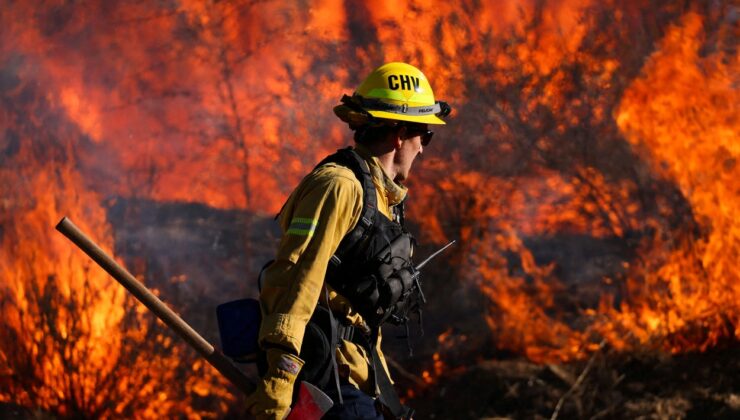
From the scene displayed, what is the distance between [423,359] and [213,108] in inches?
111

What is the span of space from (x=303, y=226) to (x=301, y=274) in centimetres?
16

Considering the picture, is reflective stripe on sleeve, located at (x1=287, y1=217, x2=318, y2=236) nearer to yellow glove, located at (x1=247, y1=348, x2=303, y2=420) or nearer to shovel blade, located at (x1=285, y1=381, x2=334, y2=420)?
yellow glove, located at (x1=247, y1=348, x2=303, y2=420)

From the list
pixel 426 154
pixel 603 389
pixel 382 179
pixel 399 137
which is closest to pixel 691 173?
pixel 603 389

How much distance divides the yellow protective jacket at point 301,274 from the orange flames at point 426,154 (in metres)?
4.76

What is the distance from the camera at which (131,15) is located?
8258 millimetres

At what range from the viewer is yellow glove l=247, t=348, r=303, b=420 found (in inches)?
116

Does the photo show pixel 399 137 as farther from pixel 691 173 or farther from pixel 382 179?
pixel 691 173

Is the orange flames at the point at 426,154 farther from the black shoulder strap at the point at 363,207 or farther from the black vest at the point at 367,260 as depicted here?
the black shoulder strap at the point at 363,207

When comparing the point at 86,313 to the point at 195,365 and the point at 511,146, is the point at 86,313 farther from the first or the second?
the point at 511,146

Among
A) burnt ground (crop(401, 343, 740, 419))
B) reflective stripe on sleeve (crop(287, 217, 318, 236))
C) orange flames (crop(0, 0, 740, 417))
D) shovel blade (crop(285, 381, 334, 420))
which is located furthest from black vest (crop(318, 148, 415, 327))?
orange flames (crop(0, 0, 740, 417))

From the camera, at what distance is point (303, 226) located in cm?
309

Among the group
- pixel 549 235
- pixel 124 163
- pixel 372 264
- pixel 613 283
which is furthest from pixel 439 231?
pixel 372 264

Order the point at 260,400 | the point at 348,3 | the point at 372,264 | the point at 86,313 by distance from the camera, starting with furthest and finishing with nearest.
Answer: the point at 348,3, the point at 86,313, the point at 372,264, the point at 260,400

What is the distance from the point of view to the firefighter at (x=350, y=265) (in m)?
3.03
